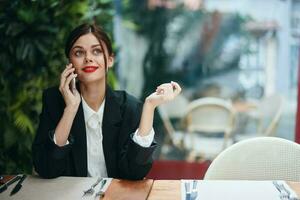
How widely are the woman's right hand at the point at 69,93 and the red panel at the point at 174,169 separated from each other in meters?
1.82

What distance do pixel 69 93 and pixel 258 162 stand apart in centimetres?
90

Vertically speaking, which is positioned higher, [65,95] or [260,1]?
[260,1]

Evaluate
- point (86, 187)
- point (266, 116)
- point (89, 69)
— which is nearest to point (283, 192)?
point (86, 187)

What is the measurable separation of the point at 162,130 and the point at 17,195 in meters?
2.63

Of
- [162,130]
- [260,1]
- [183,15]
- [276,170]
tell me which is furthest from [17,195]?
[260,1]

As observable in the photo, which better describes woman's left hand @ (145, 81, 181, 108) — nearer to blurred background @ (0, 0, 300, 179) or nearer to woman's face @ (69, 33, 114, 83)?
woman's face @ (69, 33, 114, 83)

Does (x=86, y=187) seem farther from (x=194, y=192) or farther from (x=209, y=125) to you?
(x=209, y=125)

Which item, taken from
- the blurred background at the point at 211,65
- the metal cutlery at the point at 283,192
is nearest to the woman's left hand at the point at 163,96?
the metal cutlery at the point at 283,192

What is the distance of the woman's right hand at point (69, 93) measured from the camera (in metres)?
1.76

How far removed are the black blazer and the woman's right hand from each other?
11 cm

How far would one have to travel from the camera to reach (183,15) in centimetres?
396

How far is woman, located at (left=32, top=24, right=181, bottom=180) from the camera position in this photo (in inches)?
67.8

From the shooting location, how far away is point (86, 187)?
1.54 metres

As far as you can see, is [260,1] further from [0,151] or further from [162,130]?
[0,151]
